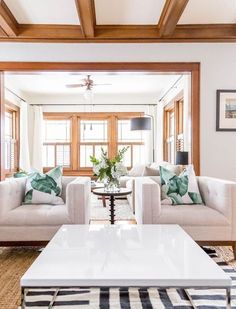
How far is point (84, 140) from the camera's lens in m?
8.78

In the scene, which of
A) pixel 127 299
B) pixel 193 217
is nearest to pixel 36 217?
pixel 127 299

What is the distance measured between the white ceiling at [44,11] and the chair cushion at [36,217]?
2.24m

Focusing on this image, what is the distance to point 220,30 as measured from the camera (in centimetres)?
421

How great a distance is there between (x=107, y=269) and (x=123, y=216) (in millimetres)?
3465

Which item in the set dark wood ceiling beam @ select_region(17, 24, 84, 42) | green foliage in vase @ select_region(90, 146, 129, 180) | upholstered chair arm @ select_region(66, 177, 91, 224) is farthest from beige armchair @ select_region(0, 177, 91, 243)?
dark wood ceiling beam @ select_region(17, 24, 84, 42)

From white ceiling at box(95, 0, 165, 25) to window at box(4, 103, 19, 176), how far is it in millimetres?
3947

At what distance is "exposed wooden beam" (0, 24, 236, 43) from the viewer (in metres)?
4.19

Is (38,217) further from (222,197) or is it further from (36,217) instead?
(222,197)

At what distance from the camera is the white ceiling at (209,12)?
139 inches

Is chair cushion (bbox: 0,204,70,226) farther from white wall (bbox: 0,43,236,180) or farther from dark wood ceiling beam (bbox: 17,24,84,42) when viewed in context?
dark wood ceiling beam (bbox: 17,24,84,42)

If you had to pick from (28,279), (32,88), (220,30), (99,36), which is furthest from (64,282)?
(32,88)

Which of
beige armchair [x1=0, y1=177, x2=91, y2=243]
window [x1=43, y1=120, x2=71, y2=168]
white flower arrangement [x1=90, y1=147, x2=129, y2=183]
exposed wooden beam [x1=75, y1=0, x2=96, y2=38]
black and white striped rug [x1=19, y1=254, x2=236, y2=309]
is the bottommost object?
black and white striped rug [x1=19, y1=254, x2=236, y2=309]

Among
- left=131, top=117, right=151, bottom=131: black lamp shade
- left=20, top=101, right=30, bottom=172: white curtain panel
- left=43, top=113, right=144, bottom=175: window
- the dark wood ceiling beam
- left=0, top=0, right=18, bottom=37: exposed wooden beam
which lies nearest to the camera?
left=0, top=0, right=18, bottom=37: exposed wooden beam

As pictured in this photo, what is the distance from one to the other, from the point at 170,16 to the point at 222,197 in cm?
206
